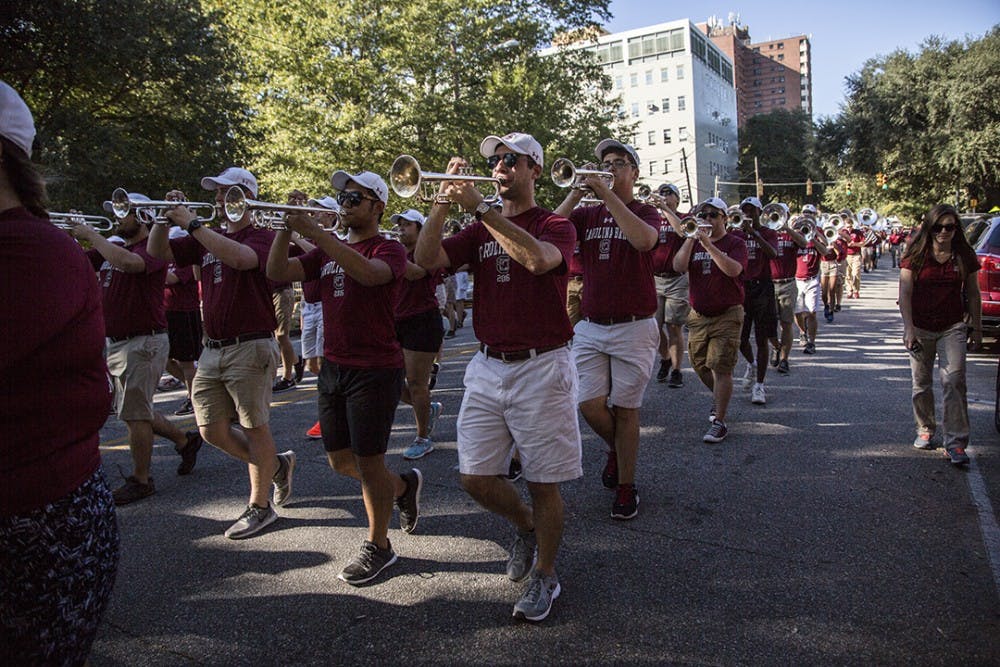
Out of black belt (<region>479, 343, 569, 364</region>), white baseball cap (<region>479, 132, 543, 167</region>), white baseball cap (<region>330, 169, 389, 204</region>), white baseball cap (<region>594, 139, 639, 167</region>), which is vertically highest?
white baseball cap (<region>594, 139, 639, 167</region>)

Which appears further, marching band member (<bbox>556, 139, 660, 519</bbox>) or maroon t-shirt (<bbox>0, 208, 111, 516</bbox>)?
marching band member (<bbox>556, 139, 660, 519</bbox>)

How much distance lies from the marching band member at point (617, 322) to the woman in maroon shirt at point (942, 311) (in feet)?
7.66

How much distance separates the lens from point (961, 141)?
3081 centimetres

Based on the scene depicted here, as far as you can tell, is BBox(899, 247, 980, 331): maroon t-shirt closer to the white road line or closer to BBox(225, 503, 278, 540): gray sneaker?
the white road line

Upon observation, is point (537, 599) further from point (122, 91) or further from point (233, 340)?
point (122, 91)

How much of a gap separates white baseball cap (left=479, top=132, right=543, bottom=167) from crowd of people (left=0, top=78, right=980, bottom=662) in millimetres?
15

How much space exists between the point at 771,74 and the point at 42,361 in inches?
7136

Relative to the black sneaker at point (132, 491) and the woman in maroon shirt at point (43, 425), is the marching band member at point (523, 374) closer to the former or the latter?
the woman in maroon shirt at point (43, 425)

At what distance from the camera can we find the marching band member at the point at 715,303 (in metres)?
6.14

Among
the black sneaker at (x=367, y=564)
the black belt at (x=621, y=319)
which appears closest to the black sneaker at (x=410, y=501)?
the black sneaker at (x=367, y=564)

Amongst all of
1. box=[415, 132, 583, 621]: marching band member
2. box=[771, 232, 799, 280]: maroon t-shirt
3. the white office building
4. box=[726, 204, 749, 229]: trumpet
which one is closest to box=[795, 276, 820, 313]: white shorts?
box=[771, 232, 799, 280]: maroon t-shirt

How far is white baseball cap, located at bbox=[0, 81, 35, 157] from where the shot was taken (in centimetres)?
178

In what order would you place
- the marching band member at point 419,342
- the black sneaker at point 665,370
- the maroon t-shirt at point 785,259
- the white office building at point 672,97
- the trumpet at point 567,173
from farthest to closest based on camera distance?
1. the white office building at point 672,97
2. the maroon t-shirt at point 785,259
3. the black sneaker at point 665,370
4. the marching band member at point 419,342
5. the trumpet at point 567,173

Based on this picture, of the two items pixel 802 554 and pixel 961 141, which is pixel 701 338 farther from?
pixel 961 141
